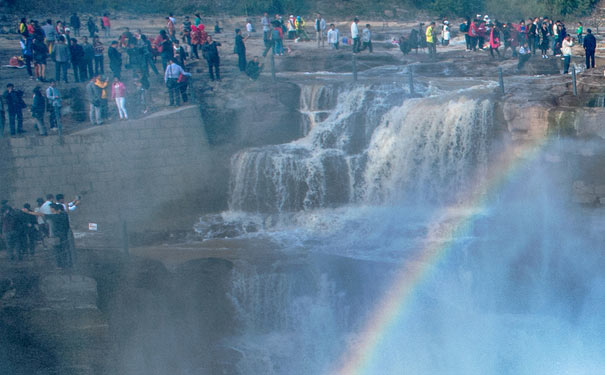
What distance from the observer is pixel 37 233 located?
1412cm

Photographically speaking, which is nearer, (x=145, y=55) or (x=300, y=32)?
(x=145, y=55)

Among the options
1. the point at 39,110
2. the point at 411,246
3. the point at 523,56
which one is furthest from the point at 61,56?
the point at 523,56

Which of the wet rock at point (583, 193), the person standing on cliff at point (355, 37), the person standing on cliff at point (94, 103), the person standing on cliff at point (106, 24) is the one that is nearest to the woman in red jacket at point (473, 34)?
the person standing on cliff at point (355, 37)

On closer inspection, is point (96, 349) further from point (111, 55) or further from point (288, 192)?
point (111, 55)

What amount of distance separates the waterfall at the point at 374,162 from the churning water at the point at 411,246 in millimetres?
32

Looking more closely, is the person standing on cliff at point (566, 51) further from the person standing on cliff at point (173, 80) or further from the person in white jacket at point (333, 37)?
the person standing on cliff at point (173, 80)

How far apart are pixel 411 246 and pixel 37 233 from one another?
783 centimetres

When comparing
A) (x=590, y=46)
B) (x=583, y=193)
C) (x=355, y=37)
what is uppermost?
(x=355, y=37)

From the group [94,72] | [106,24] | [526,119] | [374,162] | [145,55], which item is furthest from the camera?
[106,24]

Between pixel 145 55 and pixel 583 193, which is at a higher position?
pixel 145 55

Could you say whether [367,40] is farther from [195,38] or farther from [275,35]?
[195,38]

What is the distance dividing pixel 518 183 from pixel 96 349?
34.7ft

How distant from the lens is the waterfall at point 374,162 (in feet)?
61.1

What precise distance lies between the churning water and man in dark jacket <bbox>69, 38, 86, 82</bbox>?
17.1ft
